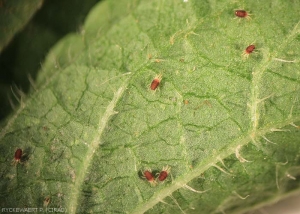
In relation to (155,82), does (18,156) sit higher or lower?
higher

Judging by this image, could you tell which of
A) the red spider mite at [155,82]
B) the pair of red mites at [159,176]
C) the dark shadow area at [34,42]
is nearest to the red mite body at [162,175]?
the pair of red mites at [159,176]

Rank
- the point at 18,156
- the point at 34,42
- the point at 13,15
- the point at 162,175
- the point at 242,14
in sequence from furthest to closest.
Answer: the point at 34,42, the point at 13,15, the point at 18,156, the point at 242,14, the point at 162,175

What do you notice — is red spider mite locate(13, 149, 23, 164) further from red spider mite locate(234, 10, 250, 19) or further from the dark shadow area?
red spider mite locate(234, 10, 250, 19)

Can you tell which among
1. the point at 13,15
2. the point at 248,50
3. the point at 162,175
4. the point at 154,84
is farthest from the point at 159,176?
the point at 13,15

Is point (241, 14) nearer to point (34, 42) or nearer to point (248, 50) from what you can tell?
point (248, 50)

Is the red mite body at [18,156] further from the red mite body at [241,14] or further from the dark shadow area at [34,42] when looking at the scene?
the red mite body at [241,14]

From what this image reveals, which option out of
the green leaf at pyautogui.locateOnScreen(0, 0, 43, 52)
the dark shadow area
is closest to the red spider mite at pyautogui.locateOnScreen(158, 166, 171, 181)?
the dark shadow area

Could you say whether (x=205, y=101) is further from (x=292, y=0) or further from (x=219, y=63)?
(x=292, y=0)
